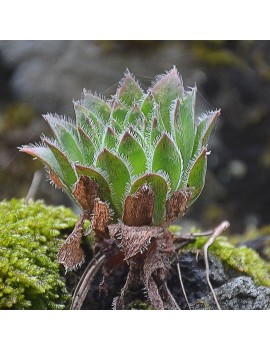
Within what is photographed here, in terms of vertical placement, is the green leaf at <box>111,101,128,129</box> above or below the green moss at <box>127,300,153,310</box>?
above

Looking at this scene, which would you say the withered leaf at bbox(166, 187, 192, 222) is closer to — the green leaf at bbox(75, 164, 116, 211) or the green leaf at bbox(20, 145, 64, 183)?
the green leaf at bbox(75, 164, 116, 211)

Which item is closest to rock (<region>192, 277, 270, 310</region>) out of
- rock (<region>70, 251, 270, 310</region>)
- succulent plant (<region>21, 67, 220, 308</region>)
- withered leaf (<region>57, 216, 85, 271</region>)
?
rock (<region>70, 251, 270, 310</region>)

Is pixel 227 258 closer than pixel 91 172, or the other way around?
pixel 91 172

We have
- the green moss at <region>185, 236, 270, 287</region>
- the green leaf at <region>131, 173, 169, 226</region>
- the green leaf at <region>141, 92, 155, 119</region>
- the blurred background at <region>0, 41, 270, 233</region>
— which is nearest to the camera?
the green leaf at <region>131, 173, 169, 226</region>

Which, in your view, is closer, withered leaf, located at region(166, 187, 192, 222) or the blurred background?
withered leaf, located at region(166, 187, 192, 222)

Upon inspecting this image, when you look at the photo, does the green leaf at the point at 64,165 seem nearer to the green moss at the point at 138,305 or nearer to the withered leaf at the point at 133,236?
the withered leaf at the point at 133,236
